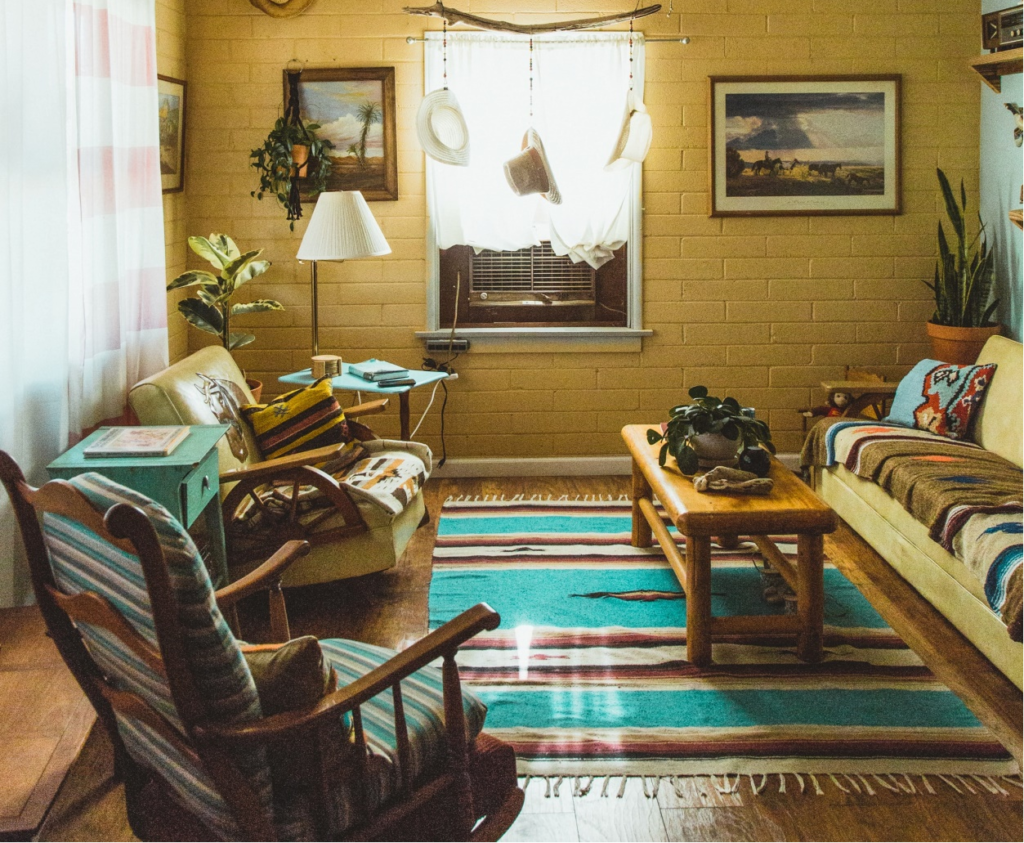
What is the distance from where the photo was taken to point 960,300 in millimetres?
5004

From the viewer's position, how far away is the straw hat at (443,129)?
483 centimetres

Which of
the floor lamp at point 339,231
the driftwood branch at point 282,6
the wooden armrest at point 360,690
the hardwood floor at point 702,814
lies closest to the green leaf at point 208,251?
the floor lamp at point 339,231

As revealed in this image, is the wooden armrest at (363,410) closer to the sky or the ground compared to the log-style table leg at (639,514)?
closer to the sky

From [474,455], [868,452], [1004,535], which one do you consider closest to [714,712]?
[1004,535]

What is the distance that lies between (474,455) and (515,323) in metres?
0.72

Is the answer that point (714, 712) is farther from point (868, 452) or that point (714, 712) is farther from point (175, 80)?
point (175, 80)

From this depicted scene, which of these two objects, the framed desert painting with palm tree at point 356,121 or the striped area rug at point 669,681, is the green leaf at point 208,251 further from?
the striped area rug at point 669,681

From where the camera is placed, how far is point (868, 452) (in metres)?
4.15

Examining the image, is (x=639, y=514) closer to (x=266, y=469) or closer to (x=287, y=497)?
(x=287, y=497)

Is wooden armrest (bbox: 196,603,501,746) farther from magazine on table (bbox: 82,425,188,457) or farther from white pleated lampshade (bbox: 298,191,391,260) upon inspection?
white pleated lampshade (bbox: 298,191,391,260)

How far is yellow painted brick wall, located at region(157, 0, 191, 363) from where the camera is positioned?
4.72 meters

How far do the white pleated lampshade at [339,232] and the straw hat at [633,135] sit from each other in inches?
48.4

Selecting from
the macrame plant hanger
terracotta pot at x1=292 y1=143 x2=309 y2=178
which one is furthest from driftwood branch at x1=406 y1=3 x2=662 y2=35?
terracotta pot at x1=292 y1=143 x2=309 y2=178

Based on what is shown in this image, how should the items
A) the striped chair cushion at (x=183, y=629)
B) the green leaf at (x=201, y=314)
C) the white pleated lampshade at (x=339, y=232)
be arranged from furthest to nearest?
1. the white pleated lampshade at (x=339, y=232)
2. the green leaf at (x=201, y=314)
3. the striped chair cushion at (x=183, y=629)
